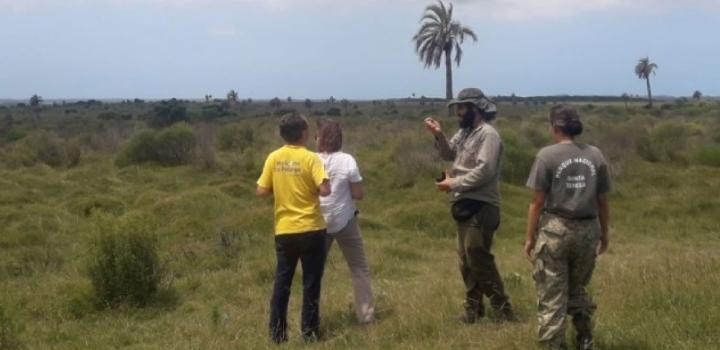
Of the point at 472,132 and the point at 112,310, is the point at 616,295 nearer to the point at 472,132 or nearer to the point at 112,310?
the point at 472,132

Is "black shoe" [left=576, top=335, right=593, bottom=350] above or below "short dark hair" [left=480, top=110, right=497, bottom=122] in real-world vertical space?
below

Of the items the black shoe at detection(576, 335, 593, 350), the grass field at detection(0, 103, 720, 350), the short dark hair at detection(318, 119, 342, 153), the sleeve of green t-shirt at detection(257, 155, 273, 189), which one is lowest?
the grass field at detection(0, 103, 720, 350)

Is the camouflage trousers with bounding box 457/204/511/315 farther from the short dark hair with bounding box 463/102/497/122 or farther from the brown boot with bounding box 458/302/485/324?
the short dark hair with bounding box 463/102/497/122

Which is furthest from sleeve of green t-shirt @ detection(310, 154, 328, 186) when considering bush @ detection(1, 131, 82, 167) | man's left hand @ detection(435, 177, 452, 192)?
bush @ detection(1, 131, 82, 167)

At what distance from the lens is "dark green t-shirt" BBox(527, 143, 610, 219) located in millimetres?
4383

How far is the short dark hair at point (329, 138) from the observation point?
582 cm

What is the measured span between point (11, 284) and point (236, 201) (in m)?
6.11

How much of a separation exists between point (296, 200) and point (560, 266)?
1909 mm

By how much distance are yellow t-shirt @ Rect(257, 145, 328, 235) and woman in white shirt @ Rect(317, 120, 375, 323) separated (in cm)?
27

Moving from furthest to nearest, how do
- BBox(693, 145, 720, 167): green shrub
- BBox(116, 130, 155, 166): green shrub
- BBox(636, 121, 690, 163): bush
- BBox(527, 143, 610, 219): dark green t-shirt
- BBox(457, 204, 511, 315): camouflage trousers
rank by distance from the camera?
BBox(116, 130, 155, 166): green shrub < BBox(636, 121, 690, 163): bush < BBox(693, 145, 720, 167): green shrub < BBox(457, 204, 511, 315): camouflage trousers < BBox(527, 143, 610, 219): dark green t-shirt

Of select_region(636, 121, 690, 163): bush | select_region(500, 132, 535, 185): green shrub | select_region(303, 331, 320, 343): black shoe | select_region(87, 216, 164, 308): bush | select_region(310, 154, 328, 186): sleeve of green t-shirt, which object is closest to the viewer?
select_region(310, 154, 328, 186): sleeve of green t-shirt

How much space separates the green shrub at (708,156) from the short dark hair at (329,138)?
52.3 feet

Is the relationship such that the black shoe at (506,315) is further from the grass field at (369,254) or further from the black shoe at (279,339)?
the black shoe at (279,339)

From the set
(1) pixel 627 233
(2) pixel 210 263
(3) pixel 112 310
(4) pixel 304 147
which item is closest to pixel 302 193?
(4) pixel 304 147
